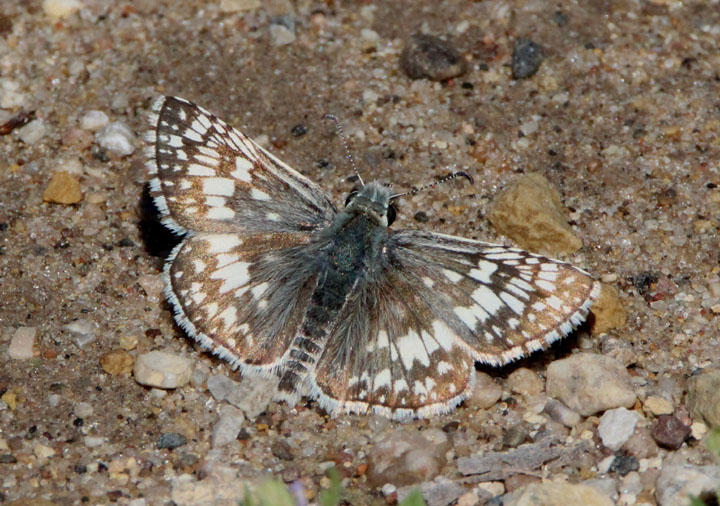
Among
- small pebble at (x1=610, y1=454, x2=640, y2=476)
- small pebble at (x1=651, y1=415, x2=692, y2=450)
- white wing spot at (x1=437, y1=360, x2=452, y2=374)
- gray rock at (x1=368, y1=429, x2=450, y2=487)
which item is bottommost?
gray rock at (x1=368, y1=429, x2=450, y2=487)

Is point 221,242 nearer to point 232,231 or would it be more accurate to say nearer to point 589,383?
point 232,231

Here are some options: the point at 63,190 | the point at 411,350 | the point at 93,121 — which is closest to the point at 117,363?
the point at 63,190

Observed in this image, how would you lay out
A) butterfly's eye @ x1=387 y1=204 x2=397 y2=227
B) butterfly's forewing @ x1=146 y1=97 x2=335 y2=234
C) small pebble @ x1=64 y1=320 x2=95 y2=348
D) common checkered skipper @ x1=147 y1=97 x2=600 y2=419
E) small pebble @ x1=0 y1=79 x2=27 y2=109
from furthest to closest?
small pebble @ x1=0 y1=79 x2=27 y2=109 → butterfly's eye @ x1=387 y1=204 x2=397 y2=227 → small pebble @ x1=64 y1=320 x2=95 y2=348 → butterfly's forewing @ x1=146 y1=97 x2=335 y2=234 → common checkered skipper @ x1=147 y1=97 x2=600 y2=419

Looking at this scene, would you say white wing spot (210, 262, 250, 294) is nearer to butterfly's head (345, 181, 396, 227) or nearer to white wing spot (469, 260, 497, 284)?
butterfly's head (345, 181, 396, 227)

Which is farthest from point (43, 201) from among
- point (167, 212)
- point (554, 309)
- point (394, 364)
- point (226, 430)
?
point (554, 309)

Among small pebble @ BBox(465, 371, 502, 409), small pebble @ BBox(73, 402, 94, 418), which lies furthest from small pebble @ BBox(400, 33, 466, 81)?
small pebble @ BBox(73, 402, 94, 418)

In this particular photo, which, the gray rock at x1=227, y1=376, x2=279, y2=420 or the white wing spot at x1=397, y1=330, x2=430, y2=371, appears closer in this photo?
the white wing spot at x1=397, y1=330, x2=430, y2=371

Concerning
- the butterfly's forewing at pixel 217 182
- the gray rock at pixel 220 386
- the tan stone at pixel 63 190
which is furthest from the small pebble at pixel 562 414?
the tan stone at pixel 63 190
